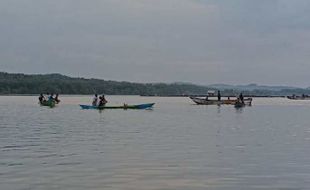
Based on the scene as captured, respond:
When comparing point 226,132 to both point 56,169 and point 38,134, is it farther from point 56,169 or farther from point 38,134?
point 56,169

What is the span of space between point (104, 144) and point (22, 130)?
1104cm

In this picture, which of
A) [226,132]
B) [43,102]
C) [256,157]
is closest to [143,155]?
[256,157]

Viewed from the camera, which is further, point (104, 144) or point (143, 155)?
point (104, 144)

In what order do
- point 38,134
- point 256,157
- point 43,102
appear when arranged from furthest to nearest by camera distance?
1. point 43,102
2. point 38,134
3. point 256,157

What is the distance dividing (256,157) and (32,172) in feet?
29.6

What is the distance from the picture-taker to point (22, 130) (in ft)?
125

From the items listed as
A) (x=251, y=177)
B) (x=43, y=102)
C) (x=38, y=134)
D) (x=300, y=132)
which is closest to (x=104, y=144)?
(x=38, y=134)

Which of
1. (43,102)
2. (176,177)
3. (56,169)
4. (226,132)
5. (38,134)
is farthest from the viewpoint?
(43,102)

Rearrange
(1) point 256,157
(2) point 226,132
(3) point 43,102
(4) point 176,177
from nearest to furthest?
(4) point 176,177, (1) point 256,157, (2) point 226,132, (3) point 43,102

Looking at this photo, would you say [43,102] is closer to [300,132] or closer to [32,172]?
[300,132]

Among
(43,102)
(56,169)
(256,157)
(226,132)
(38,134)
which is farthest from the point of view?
(43,102)

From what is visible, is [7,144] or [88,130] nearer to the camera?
[7,144]

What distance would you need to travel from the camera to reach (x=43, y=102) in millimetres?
88375

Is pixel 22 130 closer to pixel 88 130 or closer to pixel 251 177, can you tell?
pixel 88 130
